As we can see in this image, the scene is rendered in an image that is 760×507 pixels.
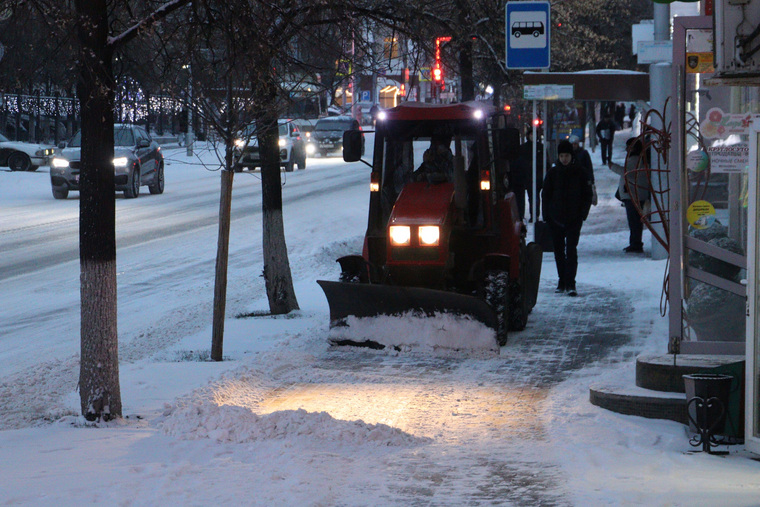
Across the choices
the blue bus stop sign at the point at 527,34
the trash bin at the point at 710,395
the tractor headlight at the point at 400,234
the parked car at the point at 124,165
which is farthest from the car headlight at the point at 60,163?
the trash bin at the point at 710,395

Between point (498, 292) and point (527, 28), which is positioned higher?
point (527, 28)

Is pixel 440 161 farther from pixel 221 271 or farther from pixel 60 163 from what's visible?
pixel 60 163

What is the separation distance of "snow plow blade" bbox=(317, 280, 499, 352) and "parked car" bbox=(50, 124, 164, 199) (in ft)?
49.0

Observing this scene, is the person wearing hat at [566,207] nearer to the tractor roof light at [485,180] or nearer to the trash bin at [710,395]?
the tractor roof light at [485,180]

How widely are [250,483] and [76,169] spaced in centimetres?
2053

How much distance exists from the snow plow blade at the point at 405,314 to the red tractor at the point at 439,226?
0.01m

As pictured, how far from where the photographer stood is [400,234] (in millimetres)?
9602

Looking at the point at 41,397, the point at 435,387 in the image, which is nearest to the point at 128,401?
the point at 41,397

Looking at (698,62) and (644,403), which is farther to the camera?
(698,62)

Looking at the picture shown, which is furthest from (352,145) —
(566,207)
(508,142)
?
(566,207)

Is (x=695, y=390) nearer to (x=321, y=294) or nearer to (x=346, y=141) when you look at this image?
(x=346, y=141)

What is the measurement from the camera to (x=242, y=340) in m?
9.94

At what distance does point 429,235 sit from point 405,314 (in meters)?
0.77

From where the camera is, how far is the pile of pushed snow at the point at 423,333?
9.34 meters
